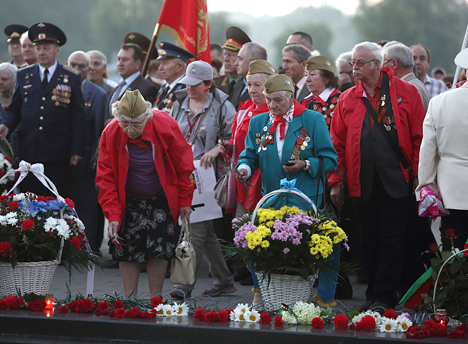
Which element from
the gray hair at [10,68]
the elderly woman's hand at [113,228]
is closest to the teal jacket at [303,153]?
the elderly woman's hand at [113,228]

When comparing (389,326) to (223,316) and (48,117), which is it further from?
(48,117)

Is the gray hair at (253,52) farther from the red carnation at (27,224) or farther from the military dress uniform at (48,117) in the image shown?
the red carnation at (27,224)

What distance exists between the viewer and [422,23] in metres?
56.4

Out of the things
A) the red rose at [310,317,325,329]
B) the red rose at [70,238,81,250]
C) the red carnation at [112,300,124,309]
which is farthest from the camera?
the red rose at [70,238,81,250]

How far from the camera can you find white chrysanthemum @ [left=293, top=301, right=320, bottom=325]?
17.1 ft

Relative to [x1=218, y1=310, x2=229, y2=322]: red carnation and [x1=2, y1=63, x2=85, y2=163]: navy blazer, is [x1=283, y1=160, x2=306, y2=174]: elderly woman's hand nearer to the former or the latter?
[x1=218, y1=310, x2=229, y2=322]: red carnation

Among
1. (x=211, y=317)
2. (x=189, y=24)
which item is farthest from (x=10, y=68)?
(x=211, y=317)

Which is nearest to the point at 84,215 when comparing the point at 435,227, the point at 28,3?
the point at 435,227

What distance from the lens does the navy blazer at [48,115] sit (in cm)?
917

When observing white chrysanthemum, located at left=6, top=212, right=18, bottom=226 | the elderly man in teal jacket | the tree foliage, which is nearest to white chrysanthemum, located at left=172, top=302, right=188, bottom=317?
the elderly man in teal jacket

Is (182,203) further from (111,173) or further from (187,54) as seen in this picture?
(187,54)

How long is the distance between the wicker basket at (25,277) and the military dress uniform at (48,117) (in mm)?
3442

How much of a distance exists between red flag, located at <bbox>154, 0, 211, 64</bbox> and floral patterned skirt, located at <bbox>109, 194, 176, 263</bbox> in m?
3.52

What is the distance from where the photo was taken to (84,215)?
9.86m
